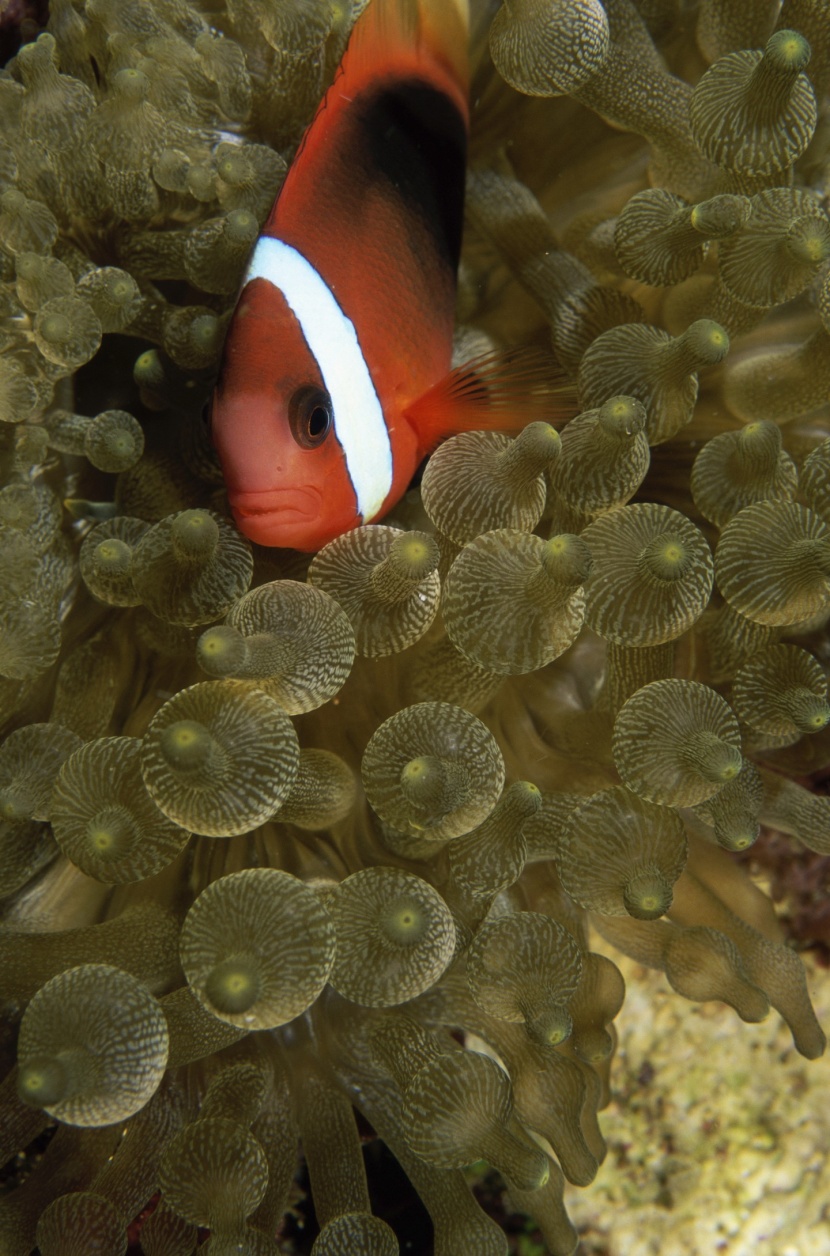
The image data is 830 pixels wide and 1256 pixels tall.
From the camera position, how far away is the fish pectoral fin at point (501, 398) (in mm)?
949

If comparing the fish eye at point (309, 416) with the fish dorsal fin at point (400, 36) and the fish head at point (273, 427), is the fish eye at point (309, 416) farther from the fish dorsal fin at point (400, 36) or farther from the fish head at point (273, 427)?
the fish dorsal fin at point (400, 36)

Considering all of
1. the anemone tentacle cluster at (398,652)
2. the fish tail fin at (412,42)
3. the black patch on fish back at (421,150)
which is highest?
the fish tail fin at (412,42)

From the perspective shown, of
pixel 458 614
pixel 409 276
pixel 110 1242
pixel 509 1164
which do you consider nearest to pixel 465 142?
pixel 409 276

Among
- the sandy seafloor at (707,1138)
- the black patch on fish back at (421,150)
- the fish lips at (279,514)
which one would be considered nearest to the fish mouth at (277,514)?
the fish lips at (279,514)

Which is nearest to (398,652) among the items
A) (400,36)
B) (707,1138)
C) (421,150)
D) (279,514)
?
(279,514)

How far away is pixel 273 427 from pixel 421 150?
40cm

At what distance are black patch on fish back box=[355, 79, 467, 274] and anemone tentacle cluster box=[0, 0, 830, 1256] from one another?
0.06 m

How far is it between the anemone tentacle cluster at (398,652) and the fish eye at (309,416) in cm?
10

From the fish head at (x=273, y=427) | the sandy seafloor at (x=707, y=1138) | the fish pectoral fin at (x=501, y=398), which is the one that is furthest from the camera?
the sandy seafloor at (x=707, y=1138)

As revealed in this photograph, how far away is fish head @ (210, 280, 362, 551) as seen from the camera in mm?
834

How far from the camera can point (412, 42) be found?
1051 mm

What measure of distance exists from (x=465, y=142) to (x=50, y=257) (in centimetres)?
47

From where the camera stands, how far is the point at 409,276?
1.02 meters

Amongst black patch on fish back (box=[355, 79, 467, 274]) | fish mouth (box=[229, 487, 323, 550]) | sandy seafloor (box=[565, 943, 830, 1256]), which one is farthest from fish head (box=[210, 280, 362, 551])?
sandy seafloor (box=[565, 943, 830, 1256])
